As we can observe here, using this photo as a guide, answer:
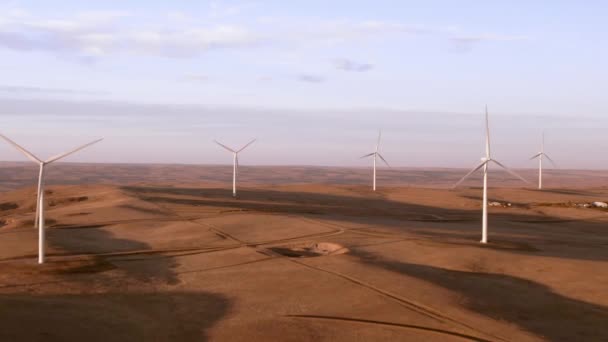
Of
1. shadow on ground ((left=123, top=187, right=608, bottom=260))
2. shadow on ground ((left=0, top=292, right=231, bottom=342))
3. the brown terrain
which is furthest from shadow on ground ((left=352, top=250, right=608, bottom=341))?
shadow on ground ((left=0, top=292, right=231, bottom=342))

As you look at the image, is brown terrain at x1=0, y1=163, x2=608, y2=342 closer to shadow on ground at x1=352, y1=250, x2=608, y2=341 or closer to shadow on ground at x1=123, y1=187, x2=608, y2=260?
shadow on ground at x1=352, y1=250, x2=608, y2=341

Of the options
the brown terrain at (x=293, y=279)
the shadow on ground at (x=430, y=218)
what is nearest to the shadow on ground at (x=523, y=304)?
the brown terrain at (x=293, y=279)

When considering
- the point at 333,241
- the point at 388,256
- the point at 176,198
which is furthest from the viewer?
the point at 176,198

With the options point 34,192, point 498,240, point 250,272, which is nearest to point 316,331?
point 250,272

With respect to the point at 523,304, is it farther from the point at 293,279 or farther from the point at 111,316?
the point at 111,316

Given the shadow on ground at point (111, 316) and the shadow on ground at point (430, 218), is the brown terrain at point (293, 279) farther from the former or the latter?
the shadow on ground at point (430, 218)

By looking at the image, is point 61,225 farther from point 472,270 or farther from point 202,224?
point 472,270

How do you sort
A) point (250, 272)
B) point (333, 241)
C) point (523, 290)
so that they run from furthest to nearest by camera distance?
point (333, 241), point (250, 272), point (523, 290)

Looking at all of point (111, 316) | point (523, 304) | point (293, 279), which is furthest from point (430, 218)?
point (111, 316)
